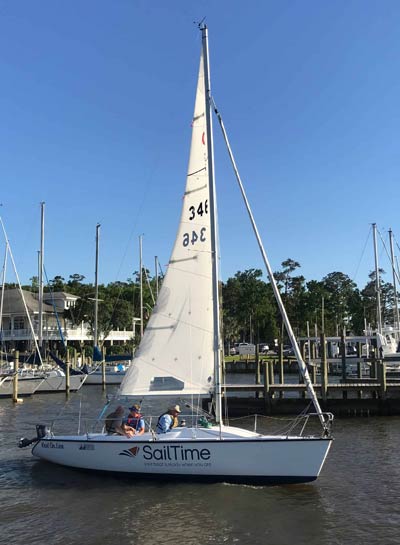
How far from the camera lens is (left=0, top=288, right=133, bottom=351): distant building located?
6600cm

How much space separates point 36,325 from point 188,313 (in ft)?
180

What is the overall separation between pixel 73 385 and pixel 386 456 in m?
27.8

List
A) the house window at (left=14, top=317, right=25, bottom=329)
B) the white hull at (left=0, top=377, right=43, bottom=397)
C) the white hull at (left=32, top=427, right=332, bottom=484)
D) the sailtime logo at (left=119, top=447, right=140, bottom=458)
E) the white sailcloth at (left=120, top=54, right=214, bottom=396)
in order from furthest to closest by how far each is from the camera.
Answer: the house window at (left=14, top=317, right=25, bottom=329) → the white hull at (left=0, top=377, right=43, bottom=397) → the white sailcloth at (left=120, top=54, right=214, bottom=396) → the sailtime logo at (left=119, top=447, right=140, bottom=458) → the white hull at (left=32, top=427, right=332, bottom=484)

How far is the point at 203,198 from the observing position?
1574 cm

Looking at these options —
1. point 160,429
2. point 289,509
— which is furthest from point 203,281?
point 289,509

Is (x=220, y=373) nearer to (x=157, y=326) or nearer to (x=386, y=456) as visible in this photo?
(x=157, y=326)

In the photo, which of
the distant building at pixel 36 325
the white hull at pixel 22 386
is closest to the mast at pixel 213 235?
the white hull at pixel 22 386

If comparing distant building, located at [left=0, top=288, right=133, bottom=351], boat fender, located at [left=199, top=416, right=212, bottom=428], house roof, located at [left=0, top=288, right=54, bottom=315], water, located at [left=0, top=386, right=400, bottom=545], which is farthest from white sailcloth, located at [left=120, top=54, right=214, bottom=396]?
house roof, located at [left=0, top=288, right=54, bottom=315]

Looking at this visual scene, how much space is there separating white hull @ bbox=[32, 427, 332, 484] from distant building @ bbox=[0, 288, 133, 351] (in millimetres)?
51154

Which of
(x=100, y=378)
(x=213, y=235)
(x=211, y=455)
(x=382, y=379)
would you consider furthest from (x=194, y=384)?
(x=100, y=378)

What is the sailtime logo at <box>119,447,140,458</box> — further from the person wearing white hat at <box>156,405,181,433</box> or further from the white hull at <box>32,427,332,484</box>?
the person wearing white hat at <box>156,405,181,433</box>

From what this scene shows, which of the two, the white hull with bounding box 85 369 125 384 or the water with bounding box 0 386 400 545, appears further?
the white hull with bounding box 85 369 125 384

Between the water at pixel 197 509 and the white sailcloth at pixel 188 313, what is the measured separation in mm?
2748

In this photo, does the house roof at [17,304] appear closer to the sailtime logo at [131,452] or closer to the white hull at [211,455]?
the white hull at [211,455]
